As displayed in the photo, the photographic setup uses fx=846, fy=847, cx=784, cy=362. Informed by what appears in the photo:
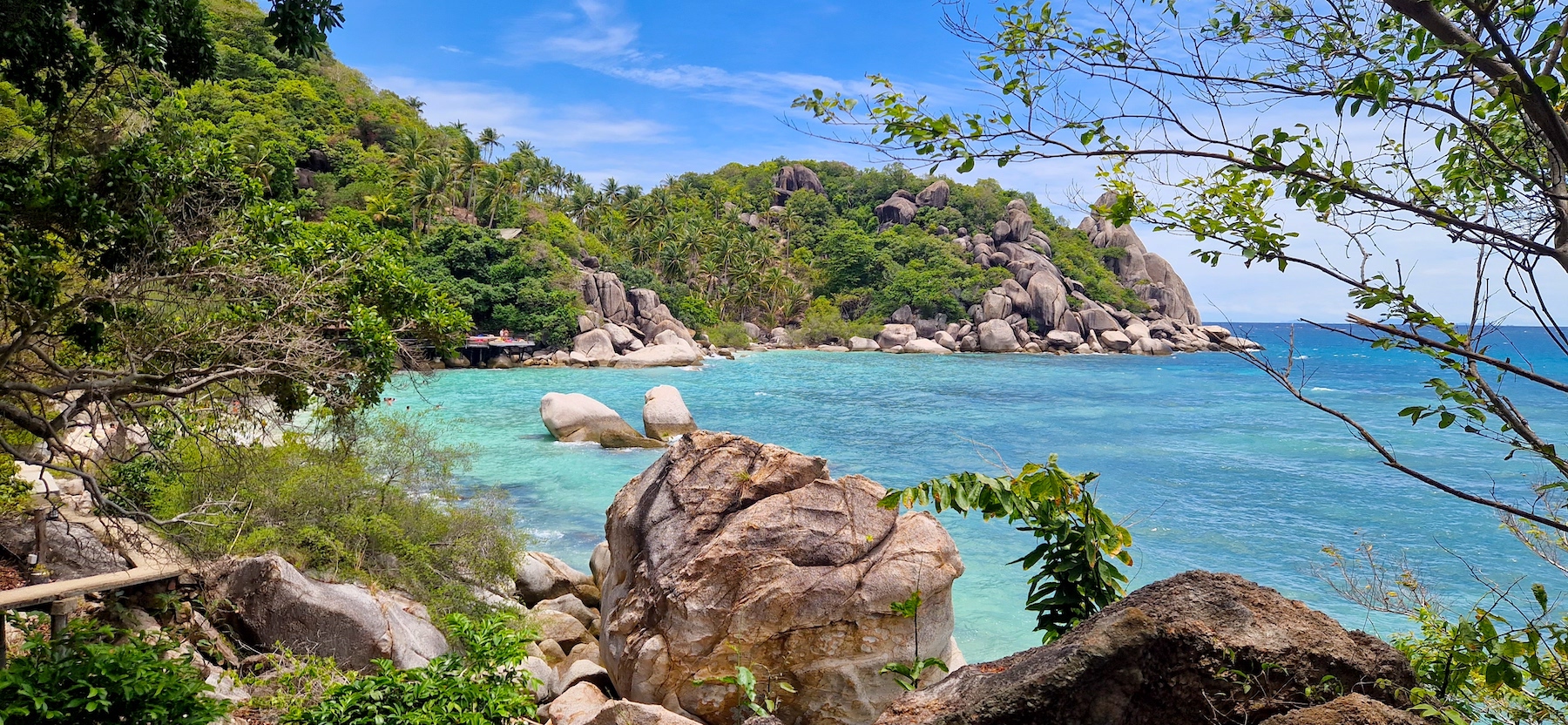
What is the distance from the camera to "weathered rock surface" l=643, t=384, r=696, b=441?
77.2 ft

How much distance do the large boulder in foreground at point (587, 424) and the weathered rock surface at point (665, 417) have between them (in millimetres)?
330

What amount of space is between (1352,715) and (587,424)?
72.3 feet

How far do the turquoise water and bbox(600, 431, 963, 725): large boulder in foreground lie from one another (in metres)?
2.59

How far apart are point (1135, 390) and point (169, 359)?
42.6 metres

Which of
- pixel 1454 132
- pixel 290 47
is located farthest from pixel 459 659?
pixel 1454 132

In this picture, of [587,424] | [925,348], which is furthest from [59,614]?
[925,348]

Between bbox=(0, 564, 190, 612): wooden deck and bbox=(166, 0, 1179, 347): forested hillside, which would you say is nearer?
bbox=(0, 564, 190, 612): wooden deck

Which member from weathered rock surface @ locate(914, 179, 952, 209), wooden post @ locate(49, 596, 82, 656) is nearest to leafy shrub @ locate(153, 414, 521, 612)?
wooden post @ locate(49, 596, 82, 656)

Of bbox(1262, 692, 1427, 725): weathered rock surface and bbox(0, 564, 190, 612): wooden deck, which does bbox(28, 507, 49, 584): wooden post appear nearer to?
bbox(0, 564, 190, 612): wooden deck

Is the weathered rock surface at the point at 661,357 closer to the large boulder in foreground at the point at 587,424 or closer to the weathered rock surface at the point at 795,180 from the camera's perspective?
the large boulder in foreground at the point at 587,424

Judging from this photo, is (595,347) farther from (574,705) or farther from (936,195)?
(936,195)

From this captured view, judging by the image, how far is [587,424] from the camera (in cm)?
2342

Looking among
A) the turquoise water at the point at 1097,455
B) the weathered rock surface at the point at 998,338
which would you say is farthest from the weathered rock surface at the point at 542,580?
the weathered rock surface at the point at 998,338

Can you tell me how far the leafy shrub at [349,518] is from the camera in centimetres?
895
